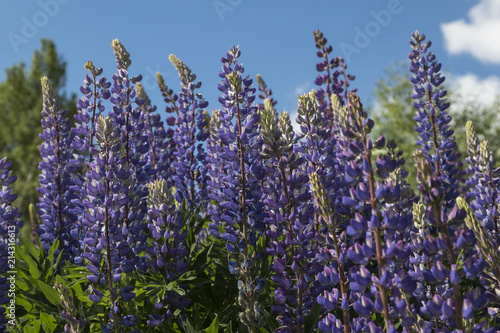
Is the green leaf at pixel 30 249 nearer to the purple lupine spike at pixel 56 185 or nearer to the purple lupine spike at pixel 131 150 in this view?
the purple lupine spike at pixel 56 185

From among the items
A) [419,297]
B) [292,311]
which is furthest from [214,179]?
[419,297]

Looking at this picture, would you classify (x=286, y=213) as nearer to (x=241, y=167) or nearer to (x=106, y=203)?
(x=241, y=167)

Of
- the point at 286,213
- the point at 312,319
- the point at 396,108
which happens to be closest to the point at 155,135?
the point at 286,213

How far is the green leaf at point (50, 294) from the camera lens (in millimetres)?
3219

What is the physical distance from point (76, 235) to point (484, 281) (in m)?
2.96

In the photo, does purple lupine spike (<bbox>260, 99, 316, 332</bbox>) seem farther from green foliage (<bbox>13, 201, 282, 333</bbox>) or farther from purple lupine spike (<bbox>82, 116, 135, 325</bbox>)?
purple lupine spike (<bbox>82, 116, 135, 325</bbox>)

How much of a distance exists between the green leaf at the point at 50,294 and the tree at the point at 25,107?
107ft

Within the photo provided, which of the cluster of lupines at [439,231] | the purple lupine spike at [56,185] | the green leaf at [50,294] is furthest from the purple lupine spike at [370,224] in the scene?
the purple lupine spike at [56,185]

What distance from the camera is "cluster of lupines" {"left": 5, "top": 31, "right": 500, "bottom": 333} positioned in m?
2.02

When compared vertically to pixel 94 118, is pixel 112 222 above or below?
below

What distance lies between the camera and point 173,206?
307 cm

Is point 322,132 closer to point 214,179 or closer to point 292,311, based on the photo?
point 292,311

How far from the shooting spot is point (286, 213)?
293cm

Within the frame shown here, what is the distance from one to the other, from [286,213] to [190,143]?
2242 millimetres
